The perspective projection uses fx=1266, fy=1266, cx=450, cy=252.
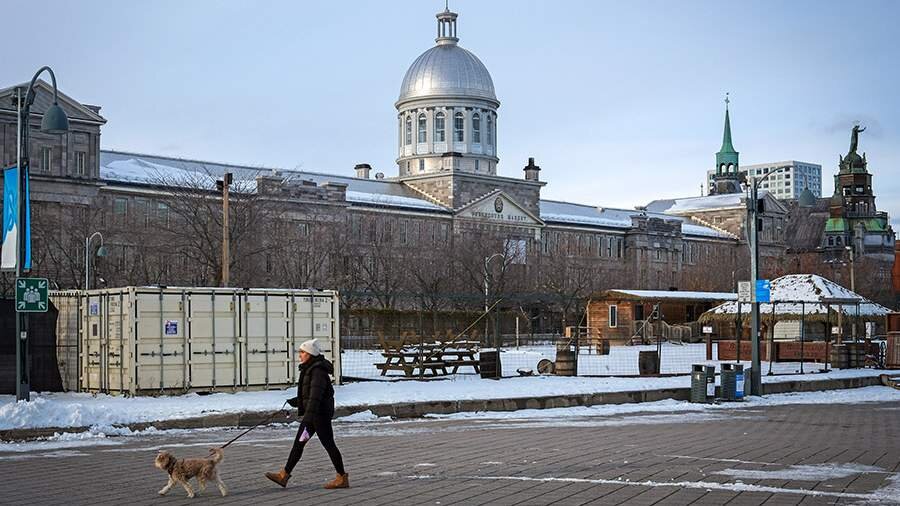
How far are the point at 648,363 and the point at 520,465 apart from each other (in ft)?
67.4

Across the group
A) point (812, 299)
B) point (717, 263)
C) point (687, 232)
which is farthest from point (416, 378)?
point (687, 232)

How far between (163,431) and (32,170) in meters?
65.3

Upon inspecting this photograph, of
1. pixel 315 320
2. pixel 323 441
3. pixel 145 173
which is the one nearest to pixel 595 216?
pixel 145 173

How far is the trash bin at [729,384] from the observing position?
30.6m

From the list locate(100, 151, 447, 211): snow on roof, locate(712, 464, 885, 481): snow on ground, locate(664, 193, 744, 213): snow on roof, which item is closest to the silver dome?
locate(100, 151, 447, 211): snow on roof

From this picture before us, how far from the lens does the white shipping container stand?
27.2 m

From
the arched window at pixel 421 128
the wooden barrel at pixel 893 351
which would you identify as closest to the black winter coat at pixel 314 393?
the wooden barrel at pixel 893 351

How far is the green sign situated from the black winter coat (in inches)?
447

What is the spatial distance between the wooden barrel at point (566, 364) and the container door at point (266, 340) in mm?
9177

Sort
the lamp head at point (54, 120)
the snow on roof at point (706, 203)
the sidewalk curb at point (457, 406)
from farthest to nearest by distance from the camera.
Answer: the snow on roof at point (706, 203), the lamp head at point (54, 120), the sidewalk curb at point (457, 406)

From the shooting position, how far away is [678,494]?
Result: 539 inches

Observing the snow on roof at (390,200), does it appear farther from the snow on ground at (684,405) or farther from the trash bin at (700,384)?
the trash bin at (700,384)

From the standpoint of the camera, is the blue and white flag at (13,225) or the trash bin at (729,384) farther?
the trash bin at (729,384)

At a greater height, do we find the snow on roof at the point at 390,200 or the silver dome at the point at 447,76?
the silver dome at the point at 447,76
